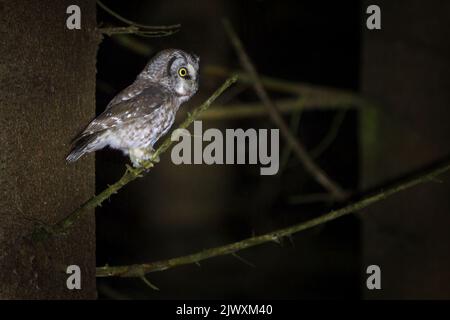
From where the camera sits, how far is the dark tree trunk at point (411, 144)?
2.86 meters

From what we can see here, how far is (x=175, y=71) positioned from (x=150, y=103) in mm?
145

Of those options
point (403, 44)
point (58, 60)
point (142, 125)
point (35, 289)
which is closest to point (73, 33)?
point (58, 60)

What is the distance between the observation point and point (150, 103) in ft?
5.99

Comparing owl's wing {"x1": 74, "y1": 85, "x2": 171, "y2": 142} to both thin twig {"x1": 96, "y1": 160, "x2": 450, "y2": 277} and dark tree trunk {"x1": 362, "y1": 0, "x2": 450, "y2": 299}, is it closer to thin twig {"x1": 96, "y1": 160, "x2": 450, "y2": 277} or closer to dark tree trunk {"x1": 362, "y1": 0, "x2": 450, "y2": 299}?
thin twig {"x1": 96, "y1": 160, "x2": 450, "y2": 277}

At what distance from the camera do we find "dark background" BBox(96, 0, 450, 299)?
2934mm

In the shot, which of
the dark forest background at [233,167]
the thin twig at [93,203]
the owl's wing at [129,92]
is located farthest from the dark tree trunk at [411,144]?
the thin twig at [93,203]

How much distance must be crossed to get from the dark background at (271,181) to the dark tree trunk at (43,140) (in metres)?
0.72

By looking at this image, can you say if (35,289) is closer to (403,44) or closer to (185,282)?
(403,44)

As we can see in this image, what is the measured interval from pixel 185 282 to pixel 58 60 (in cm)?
497

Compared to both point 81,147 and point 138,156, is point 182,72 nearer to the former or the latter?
point 138,156

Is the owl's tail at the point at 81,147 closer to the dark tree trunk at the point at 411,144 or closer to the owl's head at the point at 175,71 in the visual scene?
the owl's head at the point at 175,71

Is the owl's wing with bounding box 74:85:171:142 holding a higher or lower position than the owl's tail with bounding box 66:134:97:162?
higher

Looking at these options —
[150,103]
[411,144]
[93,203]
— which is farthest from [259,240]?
[411,144]

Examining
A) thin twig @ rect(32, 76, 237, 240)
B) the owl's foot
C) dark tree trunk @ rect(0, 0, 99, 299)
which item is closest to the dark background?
the owl's foot
